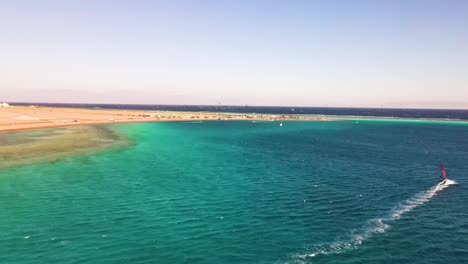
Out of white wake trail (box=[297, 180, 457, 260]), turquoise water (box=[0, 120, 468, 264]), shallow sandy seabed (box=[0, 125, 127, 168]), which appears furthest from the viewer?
shallow sandy seabed (box=[0, 125, 127, 168])

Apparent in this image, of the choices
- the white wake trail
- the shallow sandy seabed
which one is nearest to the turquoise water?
the white wake trail

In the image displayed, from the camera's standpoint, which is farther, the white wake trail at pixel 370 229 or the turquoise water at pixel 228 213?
the white wake trail at pixel 370 229

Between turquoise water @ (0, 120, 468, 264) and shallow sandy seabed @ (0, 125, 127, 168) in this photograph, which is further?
shallow sandy seabed @ (0, 125, 127, 168)

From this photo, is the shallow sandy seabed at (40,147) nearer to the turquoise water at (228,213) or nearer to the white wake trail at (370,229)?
the turquoise water at (228,213)

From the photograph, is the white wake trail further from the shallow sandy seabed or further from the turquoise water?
the shallow sandy seabed

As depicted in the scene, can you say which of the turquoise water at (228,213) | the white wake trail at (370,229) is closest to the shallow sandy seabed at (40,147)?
the turquoise water at (228,213)

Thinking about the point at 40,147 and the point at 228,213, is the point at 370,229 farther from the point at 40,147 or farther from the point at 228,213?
the point at 40,147
